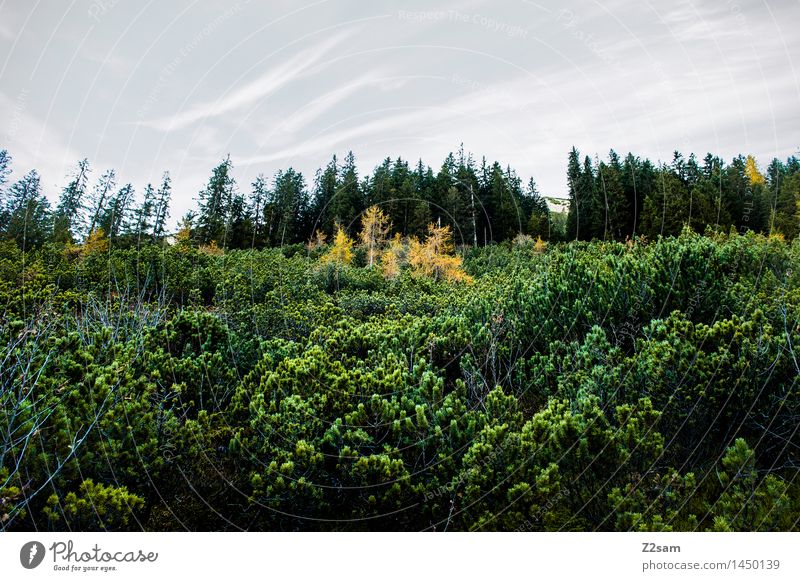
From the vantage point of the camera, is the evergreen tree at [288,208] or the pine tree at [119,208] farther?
the evergreen tree at [288,208]

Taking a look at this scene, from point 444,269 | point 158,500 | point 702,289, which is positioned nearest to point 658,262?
point 702,289

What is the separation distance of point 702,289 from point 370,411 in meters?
5.10

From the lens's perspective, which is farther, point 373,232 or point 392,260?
point 373,232

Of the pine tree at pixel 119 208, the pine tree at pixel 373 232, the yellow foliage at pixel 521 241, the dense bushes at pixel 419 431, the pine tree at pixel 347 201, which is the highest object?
the pine tree at pixel 347 201

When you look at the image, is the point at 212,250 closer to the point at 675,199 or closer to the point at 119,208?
the point at 119,208

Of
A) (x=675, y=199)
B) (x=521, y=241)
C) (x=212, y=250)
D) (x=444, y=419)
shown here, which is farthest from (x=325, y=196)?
(x=444, y=419)

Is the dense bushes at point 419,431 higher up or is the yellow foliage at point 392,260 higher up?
the yellow foliage at point 392,260

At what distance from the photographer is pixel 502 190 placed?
143 ft

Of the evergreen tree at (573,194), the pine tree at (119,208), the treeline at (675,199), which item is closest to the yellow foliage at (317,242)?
the pine tree at (119,208)

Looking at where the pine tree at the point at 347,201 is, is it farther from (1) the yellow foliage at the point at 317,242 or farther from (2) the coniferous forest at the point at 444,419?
(2) the coniferous forest at the point at 444,419

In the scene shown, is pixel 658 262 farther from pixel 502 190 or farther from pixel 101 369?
pixel 502 190

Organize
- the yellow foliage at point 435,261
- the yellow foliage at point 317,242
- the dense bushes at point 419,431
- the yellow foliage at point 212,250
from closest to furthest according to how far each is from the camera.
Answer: the dense bushes at point 419,431, the yellow foliage at point 212,250, the yellow foliage at point 435,261, the yellow foliage at point 317,242

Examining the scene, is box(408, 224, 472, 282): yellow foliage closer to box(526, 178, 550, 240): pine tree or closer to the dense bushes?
box(526, 178, 550, 240): pine tree

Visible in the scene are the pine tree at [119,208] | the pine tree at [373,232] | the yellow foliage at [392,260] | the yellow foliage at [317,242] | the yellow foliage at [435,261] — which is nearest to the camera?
the pine tree at [119,208]
